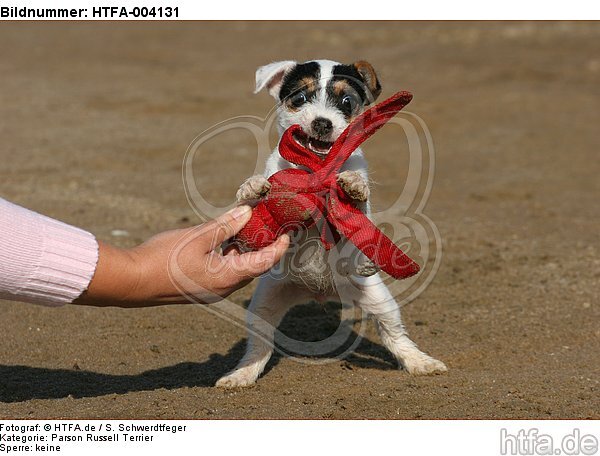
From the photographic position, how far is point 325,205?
4570 mm

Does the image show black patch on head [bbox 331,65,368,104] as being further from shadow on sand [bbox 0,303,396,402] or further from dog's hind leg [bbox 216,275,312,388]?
shadow on sand [bbox 0,303,396,402]

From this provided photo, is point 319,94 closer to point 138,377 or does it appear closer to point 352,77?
point 352,77

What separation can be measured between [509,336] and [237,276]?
2.52m

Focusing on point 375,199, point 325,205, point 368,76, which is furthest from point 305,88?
point 375,199

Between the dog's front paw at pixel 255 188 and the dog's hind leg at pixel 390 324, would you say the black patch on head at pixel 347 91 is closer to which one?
the dog's front paw at pixel 255 188

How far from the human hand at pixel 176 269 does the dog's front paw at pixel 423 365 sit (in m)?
1.56

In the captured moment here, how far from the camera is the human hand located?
3.51m

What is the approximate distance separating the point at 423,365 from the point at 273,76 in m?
1.90

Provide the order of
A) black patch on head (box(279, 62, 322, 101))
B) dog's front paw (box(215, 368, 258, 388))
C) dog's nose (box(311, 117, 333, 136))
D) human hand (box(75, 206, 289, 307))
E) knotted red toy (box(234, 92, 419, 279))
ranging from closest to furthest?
1. human hand (box(75, 206, 289, 307))
2. knotted red toy (box(234, 92, 419, 279))
3. dog's nose (box(311, 117, 333, 136))
4. dog's front paw (box(215, 368, 258, 388))
5. black patch on head (box(279, 62, 322, 101))

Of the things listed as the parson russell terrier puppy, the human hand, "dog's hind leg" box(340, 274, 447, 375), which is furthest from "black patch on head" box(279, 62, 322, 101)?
the human hand

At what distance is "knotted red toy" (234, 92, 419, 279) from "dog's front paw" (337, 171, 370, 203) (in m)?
0.06

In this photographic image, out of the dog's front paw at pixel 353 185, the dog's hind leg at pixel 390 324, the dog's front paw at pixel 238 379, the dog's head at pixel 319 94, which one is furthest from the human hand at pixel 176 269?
the dog's hind leg at pixel 390 324

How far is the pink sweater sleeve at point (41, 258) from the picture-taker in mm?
3195
